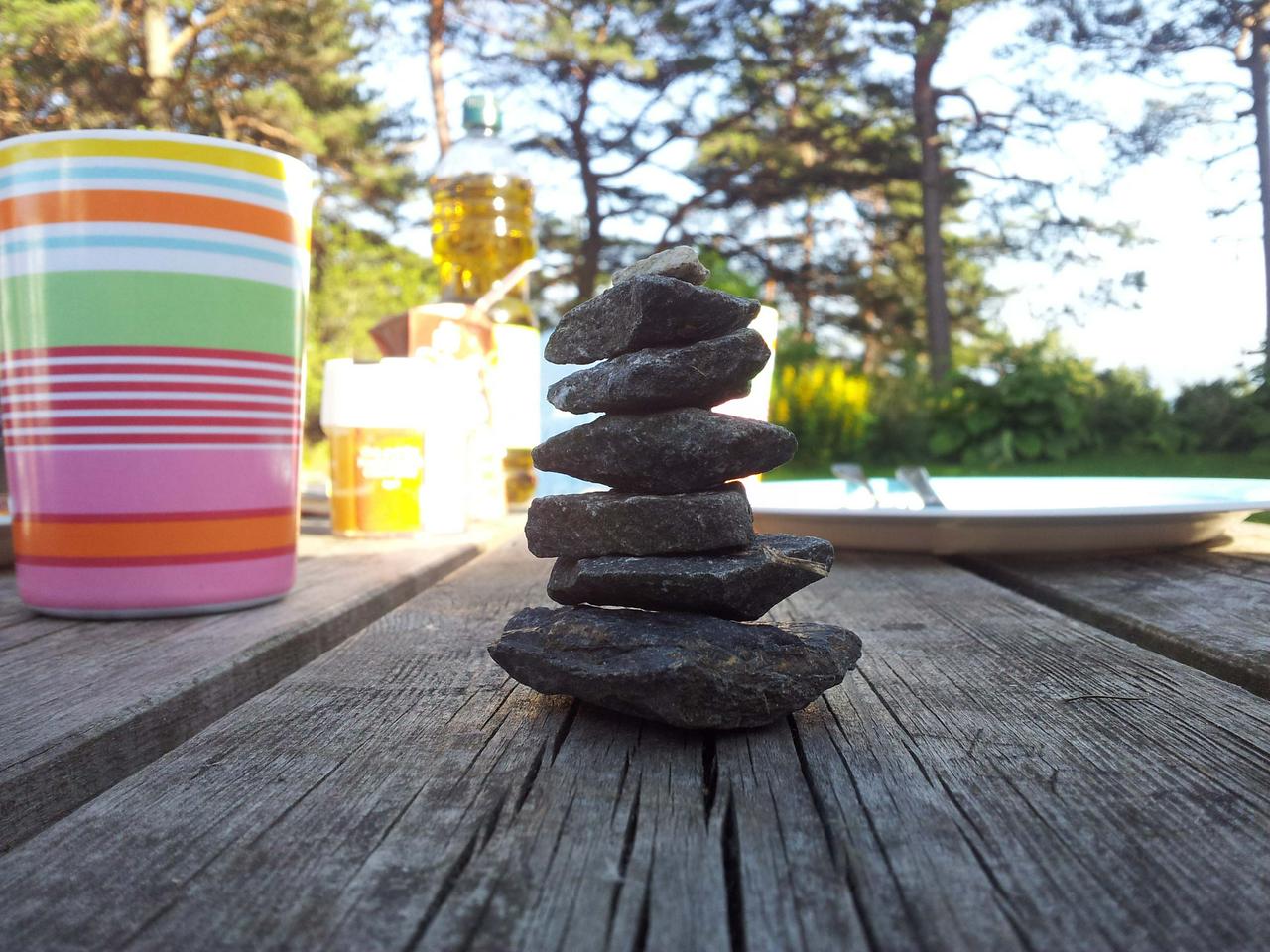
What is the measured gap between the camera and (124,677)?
0.63 meters

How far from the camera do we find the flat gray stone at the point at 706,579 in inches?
22.1

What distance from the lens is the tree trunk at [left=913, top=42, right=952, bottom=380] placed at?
9305 mm

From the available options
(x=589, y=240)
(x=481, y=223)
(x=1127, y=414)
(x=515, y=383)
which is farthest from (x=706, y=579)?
(x=589, y=240)

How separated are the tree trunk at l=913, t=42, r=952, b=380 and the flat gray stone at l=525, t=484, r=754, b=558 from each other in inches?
353

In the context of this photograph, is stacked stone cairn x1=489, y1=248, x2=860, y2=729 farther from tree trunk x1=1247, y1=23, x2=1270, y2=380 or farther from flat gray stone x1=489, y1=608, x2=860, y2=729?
tree trunk x1=1247, y1=23, x2=1270, y2=380

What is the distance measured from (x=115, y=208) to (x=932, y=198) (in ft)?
32.1

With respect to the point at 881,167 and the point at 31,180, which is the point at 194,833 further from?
the point at 881,167

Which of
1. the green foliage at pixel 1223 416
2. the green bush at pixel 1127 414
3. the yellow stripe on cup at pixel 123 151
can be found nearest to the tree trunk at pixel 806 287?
the green bush at pixel 1127 414

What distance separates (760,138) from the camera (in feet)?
37.3

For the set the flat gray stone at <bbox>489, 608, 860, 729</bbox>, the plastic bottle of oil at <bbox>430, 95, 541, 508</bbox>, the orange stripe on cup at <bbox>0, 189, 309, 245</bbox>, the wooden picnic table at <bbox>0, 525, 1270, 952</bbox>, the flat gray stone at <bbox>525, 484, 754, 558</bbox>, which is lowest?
the wooden picnic table at <bbox>0, 525, 1270, 952</bbox>

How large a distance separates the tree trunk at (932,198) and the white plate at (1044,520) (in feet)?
26.4

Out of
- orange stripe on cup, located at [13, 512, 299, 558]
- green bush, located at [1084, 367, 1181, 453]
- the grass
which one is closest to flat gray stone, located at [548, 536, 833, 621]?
orange stripe on cup, located at [13, 512, 299, 558]

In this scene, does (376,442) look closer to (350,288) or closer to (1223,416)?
(1223,416)

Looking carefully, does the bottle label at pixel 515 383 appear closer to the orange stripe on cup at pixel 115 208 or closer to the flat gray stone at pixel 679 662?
the orange stripe on cup at pixel 115 208
